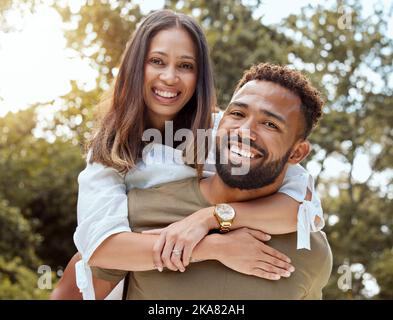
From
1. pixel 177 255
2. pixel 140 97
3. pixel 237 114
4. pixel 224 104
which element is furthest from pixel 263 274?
Answer: pixel 224 104

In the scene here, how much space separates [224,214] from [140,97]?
68 cm

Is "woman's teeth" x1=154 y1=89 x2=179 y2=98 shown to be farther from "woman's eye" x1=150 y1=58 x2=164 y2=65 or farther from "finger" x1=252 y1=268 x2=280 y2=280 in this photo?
"finger" x1=252 y1=268 x2=280 y2=280

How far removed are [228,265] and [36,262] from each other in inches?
313

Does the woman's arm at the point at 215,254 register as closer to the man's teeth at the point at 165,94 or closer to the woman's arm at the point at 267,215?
the woman's arm at the point at 267,215

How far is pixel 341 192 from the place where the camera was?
10938mm

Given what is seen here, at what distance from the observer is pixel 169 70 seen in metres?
2.44

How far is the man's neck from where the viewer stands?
211 cm

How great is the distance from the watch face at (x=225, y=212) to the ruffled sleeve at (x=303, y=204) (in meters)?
0.23

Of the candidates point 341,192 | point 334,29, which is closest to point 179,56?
point 334,29

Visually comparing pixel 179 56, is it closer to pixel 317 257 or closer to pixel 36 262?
pixel 317 257

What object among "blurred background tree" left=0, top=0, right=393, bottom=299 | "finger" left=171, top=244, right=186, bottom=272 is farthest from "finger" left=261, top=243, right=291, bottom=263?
"blurred background tree" left=0, top=0, right=393, bottom=299

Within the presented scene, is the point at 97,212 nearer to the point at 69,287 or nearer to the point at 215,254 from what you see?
the point at 215,254

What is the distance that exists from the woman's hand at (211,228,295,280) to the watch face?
0.05 meters

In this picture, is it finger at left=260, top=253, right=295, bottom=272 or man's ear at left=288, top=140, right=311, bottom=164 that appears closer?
finger at left=260, top=253, right=295, bottom=272
